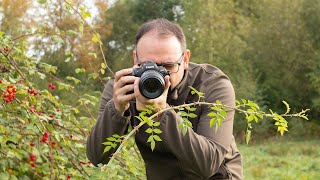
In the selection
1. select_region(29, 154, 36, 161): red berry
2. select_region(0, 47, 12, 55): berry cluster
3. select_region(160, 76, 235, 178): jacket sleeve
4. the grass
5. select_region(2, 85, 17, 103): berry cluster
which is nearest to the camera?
select_region(160, 76, 235, 178): jacket sleeve

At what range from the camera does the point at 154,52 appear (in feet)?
6.98

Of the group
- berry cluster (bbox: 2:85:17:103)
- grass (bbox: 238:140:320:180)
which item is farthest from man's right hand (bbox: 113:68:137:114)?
grass (bbox: 238:140:320:180)

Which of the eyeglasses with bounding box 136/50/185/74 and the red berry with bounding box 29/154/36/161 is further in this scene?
the red berry with bounding box 29/154/36/161

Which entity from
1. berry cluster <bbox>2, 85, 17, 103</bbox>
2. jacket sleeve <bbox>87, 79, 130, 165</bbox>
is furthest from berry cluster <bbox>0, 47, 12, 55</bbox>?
jacket sleeve <bbox>87, 79, 130, 165</bbox>

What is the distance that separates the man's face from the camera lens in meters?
0.19

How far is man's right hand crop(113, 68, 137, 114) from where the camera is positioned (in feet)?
6.72

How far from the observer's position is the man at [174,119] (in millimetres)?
2035

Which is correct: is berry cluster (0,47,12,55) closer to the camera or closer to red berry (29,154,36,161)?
red berry (29,154,36,161)

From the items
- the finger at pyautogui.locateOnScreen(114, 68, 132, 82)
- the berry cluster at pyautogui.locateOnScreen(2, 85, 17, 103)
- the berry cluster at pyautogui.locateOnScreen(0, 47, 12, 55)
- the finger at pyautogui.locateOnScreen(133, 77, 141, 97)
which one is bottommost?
the berry cluster at pyautogui.locateOnScreen(2, 85, 17, 103)

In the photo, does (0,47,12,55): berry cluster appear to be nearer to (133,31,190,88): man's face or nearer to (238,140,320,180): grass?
(133,31,190,88): man's face

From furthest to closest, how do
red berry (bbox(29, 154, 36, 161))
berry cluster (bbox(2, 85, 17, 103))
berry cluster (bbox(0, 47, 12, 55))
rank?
red berry (bbox(29, 154, 36, 161))
berry cluster (bbox(0, 47, 12, 55))
berry cluster (bbox(2, 85, 17, 103))

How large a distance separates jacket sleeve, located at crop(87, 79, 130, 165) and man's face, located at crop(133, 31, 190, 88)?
0.23 meters

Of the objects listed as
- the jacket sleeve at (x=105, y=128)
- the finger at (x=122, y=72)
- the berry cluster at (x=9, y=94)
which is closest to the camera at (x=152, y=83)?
the finger at (x=122, y=72)

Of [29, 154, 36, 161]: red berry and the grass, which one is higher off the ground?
[29, 154, 36, 161]: red berry
